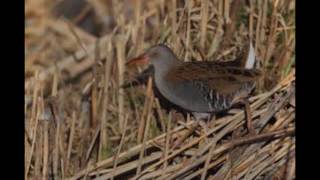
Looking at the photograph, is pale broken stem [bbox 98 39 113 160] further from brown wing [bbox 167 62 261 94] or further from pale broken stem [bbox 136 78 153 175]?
brown wing [bbox 167 62 261 94]

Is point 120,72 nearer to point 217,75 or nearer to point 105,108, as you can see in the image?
point 105,108

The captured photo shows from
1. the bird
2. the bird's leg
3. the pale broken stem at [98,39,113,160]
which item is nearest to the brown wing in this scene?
the bird

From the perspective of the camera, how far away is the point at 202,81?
2.77 metres

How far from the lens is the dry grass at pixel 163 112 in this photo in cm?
274

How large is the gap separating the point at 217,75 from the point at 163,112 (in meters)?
0.21

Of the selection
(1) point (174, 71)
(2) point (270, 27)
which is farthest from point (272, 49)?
(1) point (174, 71)

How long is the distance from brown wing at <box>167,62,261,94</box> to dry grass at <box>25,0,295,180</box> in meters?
0.07

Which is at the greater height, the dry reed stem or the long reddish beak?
the long reddish beak

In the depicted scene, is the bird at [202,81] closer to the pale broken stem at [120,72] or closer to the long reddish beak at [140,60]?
the long reddish beak at [140,60]

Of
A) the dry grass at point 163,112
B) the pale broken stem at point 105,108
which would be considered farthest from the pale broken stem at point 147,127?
the pale broken stem at point 105,108

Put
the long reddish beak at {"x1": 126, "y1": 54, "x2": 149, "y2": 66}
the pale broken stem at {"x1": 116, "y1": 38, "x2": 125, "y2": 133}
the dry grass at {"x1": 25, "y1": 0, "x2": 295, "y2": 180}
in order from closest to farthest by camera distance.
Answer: the dry grass at {"x1": 25, "y1": 0, "x2": 295, "y2": 180} < the long reddish beak at {"x1": 126, "y1": 54, "x2": 149, "y2": 66} < the pale broken stem at {"x1": 116, "y1": 38, "x2": 125, "y2": 133}

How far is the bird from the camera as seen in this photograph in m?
2.75
